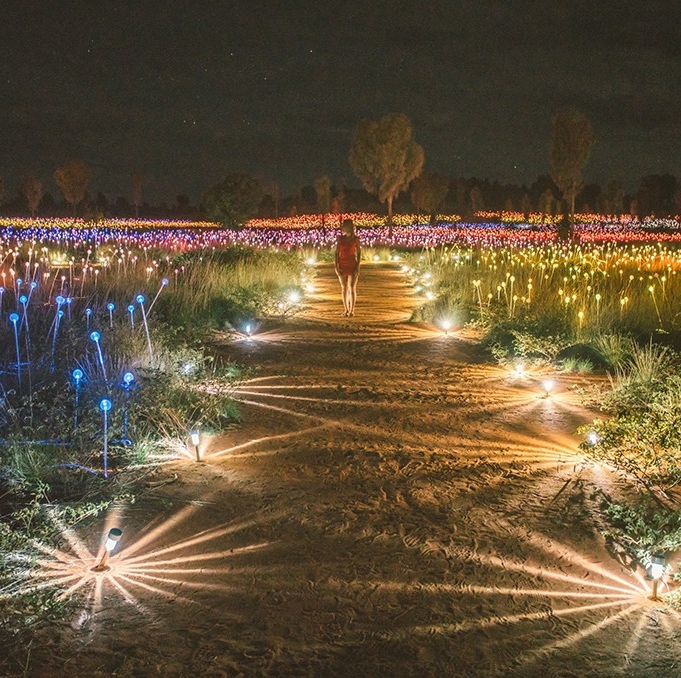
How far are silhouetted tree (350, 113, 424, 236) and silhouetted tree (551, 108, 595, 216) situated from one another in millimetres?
7328

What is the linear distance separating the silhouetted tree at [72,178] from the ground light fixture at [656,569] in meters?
65.2

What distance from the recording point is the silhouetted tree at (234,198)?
38031mm

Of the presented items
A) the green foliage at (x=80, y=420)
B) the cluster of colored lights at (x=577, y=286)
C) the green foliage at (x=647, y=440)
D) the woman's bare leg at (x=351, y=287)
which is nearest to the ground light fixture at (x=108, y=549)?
the green foliage at (x=80, y=420)

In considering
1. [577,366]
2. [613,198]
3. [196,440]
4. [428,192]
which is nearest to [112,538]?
[196,440]

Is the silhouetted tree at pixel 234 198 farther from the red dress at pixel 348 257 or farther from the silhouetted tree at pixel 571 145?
the red dress at pixel 348 257

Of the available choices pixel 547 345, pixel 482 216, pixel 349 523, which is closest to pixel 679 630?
pixel 349 523

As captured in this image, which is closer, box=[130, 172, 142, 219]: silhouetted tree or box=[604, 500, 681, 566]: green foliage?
box=[604, 500, 681, 566]: green foliage

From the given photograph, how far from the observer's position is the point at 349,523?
4.60 meters

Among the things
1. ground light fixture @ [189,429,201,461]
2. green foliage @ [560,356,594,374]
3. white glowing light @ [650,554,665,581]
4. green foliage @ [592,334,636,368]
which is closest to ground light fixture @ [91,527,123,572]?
ground light fixture @ [189,429,201,461]

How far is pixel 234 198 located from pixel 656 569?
3629 centimetres

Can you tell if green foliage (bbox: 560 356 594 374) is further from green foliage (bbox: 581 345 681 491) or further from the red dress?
the red dress

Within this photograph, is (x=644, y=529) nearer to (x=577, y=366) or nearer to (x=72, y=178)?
(x=577, y=366)

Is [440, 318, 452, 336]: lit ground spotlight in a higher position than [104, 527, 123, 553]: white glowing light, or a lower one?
higher

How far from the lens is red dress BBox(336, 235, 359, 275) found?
13.8m
